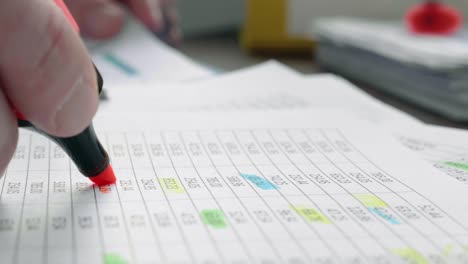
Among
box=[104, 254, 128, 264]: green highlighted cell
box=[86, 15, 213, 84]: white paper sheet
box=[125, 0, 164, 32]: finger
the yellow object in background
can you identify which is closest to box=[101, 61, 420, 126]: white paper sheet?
box=[86, 15, 213, 84]: white paper sheet

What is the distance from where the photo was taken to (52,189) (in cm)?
33

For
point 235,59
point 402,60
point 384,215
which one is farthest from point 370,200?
point 235,59

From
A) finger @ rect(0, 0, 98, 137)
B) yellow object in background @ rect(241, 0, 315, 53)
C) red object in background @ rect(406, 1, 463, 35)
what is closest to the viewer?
finger @ rect(0, 0, 98, 137)

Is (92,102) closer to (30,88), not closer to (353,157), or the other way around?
(30,88)

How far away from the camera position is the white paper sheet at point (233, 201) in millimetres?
262

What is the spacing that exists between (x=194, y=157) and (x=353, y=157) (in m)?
0.10

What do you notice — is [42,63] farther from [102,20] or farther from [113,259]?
[102,20]

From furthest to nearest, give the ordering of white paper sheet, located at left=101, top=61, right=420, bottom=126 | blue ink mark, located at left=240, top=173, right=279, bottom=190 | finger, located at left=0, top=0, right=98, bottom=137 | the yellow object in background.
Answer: the yellow object in background, white paper sheet, located at left=101, top=61, right=420, bottom=126, blue ink mark, located at left=240, top=173, right=279, bottom=190, finger, located at left=0, top=0, right=98, bottom=137

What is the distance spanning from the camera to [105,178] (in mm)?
328

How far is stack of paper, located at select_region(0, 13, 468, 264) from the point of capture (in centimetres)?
26

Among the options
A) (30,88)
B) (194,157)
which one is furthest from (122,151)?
(30,88)

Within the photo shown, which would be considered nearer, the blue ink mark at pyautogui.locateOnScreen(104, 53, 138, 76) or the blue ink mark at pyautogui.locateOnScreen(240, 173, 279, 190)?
the blue ink mark at pyautogui.locateOnScreen(240, 173, 279, 190)

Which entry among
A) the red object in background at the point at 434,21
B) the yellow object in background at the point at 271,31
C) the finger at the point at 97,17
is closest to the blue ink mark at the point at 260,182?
the finger at the point at 97,17

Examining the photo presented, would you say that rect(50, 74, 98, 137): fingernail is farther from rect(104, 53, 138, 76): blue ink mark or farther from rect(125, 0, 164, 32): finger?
rect(125, 0, 164, 32): finger
